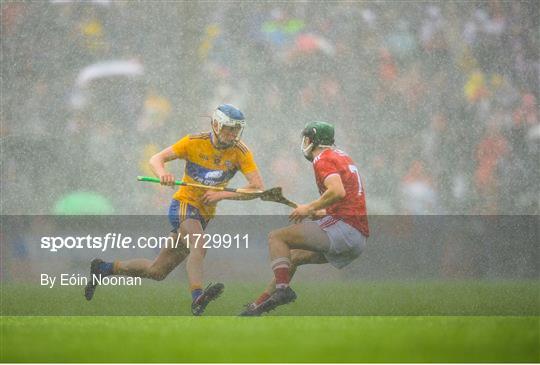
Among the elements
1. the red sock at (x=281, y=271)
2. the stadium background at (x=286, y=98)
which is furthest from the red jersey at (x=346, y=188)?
the stadium background at (x=286, y=98)

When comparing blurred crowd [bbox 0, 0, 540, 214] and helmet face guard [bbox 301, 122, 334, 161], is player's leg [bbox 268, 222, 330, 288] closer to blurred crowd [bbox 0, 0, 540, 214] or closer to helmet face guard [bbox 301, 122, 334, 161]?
helmet face guard [bbox 301, 122, 334, 161]

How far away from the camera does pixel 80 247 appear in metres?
11.7

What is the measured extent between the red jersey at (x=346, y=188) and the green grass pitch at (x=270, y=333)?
2.29 ft

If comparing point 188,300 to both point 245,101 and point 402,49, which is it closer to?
point 245,101

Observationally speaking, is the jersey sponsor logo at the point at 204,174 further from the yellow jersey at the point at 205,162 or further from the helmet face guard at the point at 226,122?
the helmet face guard at the point at 226,122

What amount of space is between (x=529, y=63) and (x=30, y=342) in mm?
10013

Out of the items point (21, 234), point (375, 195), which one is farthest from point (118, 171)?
point (375, 195)

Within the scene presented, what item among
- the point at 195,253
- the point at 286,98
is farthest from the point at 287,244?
the point at 286,98

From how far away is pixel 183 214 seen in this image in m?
7.14

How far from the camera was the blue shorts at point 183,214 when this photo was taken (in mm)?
7137

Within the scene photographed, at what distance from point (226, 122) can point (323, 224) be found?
3.25 ft

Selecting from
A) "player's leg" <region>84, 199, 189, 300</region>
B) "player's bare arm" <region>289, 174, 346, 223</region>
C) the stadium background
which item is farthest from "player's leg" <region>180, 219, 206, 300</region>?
the stadium background

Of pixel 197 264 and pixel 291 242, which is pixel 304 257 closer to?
pixel 291 242

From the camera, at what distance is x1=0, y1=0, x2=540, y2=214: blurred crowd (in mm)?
13164
